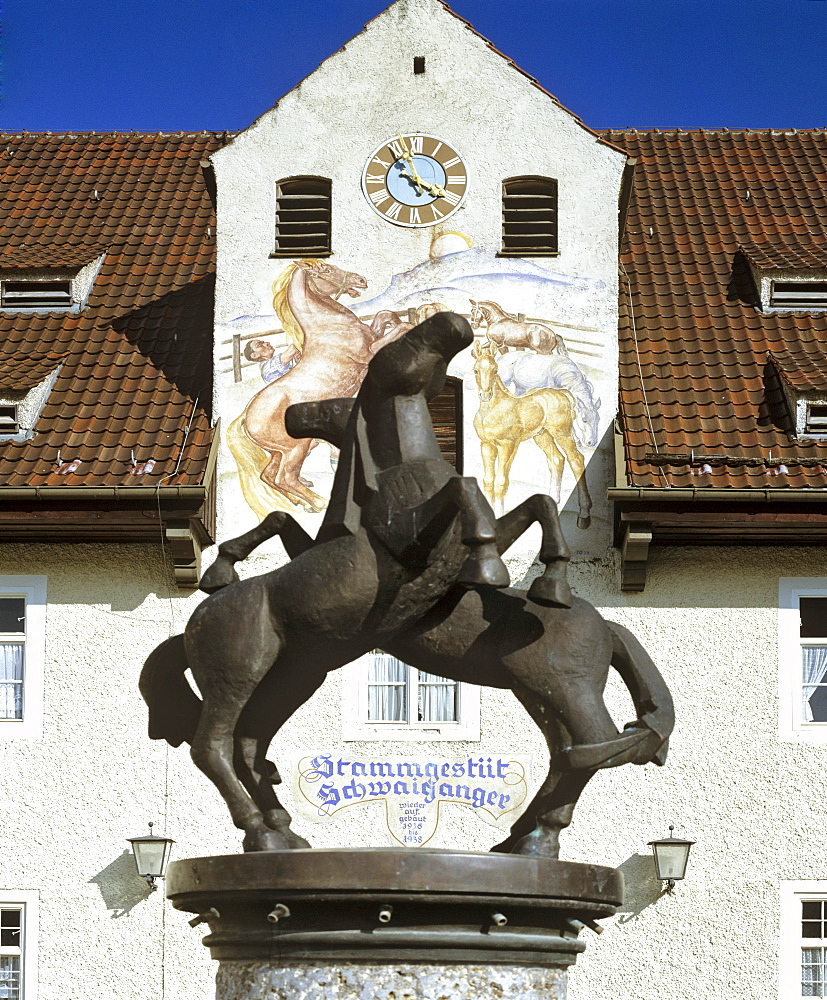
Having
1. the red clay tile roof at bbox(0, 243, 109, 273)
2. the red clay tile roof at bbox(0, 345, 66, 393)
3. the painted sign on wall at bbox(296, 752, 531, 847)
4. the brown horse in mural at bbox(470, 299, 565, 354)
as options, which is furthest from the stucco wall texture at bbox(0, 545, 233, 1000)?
the red clay tile roof at bbox(0, 243, 109, 273)

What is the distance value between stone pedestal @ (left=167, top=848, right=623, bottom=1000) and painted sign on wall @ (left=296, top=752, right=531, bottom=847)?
8.38 m

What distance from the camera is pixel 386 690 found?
1431cm

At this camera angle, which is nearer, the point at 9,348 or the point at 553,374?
the point at 553,374

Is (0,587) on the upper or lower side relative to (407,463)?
upper

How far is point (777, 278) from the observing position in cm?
1636

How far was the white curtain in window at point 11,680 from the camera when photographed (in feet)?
47.1

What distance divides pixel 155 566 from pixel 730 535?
461 cm

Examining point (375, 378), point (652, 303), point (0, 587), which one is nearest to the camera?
point (375, 378)

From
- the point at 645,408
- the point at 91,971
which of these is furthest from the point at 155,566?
the point at 645,408

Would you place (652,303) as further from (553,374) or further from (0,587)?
(0,587)

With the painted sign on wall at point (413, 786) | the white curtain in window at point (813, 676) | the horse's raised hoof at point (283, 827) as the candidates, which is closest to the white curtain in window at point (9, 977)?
the painted sign on wall at point (413, 786)

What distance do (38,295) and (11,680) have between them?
14.0 feet

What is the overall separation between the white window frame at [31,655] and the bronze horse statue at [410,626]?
8.51 meters

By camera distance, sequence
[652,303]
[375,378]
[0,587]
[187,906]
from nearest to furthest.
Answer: [187,906] < [375,378] < [0,587] < [652,303]
